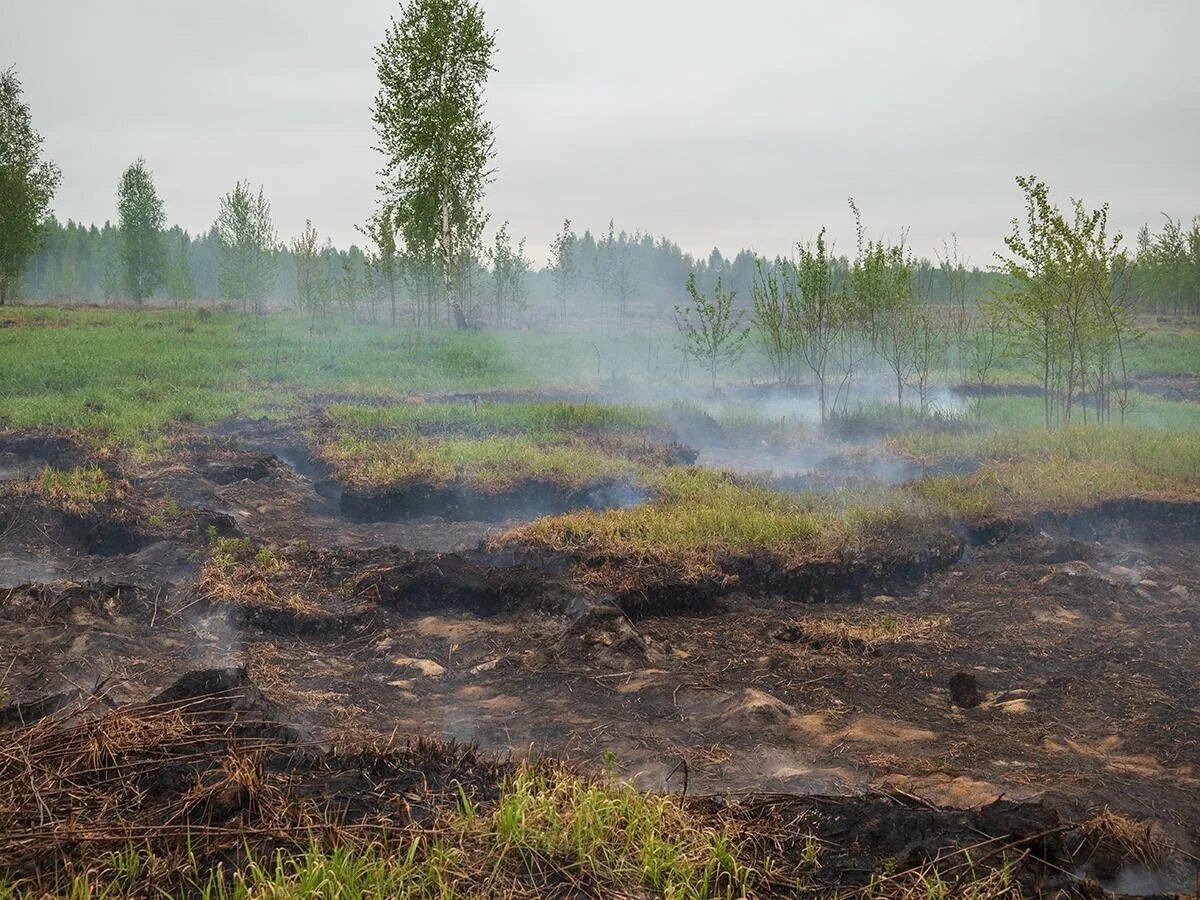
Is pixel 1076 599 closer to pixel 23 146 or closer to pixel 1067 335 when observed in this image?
pixel 1067 335

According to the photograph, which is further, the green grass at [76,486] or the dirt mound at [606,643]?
the green grass at [76,486]

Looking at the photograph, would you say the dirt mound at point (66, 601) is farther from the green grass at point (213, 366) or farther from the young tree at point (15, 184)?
the young tree at point (15, 184)

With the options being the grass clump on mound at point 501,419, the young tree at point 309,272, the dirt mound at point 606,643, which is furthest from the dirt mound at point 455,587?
the young tree at point 309,272

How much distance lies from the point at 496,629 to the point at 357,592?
1579 millimetres

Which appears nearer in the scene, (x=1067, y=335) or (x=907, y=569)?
(x=907, y=569)

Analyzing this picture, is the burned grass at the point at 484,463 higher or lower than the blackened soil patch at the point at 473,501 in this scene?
higher

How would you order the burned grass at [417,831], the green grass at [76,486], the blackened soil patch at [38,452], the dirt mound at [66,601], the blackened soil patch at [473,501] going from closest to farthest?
the burned grass at [417,831] < the dirt mound at [66,601] < the green grass at [76,486] < the blackened soil patch at [473,501] < the blackened soil patch at [38,452]

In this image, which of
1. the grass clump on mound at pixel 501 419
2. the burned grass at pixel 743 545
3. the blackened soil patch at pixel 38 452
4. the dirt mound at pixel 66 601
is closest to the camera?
the dirt mound at pixel 66 601

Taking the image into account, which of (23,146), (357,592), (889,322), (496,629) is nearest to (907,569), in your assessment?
(496,629)

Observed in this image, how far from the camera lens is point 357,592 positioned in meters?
8.79

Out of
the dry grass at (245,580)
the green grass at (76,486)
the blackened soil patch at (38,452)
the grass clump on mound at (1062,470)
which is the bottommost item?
the dry grass at (245,580)

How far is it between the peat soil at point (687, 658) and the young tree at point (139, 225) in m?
46.9

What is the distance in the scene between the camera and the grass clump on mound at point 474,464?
1322 centimetres

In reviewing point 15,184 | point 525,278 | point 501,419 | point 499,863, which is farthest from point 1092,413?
point 525,278
